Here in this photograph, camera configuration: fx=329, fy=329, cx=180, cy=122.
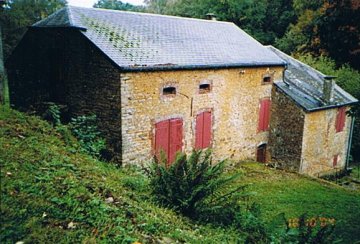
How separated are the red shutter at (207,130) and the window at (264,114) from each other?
3.77m

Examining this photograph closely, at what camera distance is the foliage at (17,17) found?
34156 millimetres

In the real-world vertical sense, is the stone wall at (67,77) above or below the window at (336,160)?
above

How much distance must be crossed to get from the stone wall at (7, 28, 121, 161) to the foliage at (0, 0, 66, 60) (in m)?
21.8

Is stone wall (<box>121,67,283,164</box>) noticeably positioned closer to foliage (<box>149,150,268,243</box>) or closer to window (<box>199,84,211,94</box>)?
window (<box>199,84,211,94</box>)

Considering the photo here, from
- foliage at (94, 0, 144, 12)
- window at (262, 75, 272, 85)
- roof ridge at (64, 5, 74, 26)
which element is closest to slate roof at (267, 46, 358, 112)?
window at (262, 75, 272, 85)

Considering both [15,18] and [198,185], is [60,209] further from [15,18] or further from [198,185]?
[15,18]

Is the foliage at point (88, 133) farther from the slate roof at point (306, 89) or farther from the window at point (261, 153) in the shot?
the slate roof at point (306, 89)

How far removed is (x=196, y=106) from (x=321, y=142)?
7.66m

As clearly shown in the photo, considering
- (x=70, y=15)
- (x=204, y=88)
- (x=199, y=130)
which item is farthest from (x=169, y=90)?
(x=70, y=15)

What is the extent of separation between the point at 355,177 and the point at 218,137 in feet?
32.1

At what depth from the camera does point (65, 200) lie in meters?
4.90

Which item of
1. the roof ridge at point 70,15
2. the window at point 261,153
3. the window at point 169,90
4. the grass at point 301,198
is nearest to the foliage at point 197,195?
the grass at point 301,198

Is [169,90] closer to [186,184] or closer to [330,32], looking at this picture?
[186,184]

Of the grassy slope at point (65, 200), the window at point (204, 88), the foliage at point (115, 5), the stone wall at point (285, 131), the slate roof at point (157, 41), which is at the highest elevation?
the foliage at point (115, 5)
